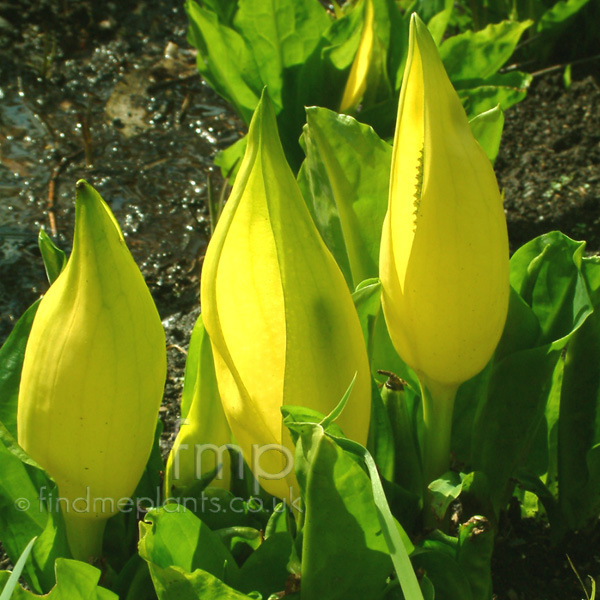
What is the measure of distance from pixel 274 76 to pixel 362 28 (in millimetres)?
202

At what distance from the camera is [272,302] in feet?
2.08

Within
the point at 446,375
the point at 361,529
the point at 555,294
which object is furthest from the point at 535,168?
the point at 361,529

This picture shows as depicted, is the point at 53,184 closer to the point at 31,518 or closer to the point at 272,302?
the point at 31,518

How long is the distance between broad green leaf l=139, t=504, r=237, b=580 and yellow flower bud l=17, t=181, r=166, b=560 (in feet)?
0.20

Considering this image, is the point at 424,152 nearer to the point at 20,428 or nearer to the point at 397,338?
the point at 397,338

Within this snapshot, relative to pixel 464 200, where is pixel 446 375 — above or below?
below

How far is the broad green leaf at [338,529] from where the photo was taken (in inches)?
23.6

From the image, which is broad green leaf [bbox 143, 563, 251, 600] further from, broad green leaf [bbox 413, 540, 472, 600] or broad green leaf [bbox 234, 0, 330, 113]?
broad green leaf [bbox 234, 0, 330, 113]

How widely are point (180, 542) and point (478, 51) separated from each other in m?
1.28

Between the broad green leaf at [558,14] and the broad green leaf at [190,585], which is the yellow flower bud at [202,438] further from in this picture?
the broad green leaf at [558,14]

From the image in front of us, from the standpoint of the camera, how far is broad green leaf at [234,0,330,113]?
1.60 metres

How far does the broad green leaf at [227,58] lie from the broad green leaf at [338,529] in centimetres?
119

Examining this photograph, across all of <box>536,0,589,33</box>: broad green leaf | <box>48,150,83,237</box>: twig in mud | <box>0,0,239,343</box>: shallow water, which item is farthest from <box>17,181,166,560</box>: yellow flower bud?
<box>536,0,589,33</box>: broad green leaf

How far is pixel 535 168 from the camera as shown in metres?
2.04
